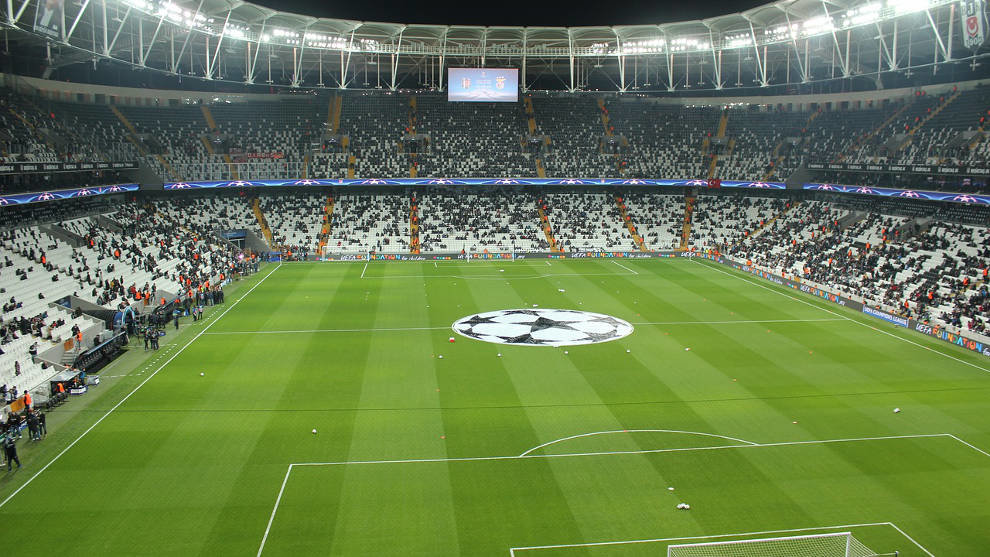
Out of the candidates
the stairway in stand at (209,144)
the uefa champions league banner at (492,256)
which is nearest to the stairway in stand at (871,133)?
the uefa champions league banner at (492,256)

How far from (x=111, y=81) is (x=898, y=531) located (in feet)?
231

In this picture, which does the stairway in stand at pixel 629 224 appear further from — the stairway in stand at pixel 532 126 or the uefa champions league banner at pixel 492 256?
the stairway in stand at pixel 532 126

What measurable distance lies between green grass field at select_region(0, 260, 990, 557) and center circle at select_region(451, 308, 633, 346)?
1.17m

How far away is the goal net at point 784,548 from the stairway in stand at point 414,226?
48459mm

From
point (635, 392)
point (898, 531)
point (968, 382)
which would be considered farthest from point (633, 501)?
point (968, 382)

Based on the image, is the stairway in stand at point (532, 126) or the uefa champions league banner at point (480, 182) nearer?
the uefa champions league banner at point (480, 182)

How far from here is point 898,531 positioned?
1702 centimetres

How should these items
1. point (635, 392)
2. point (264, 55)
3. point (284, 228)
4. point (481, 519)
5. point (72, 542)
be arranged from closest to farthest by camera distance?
point (72, 542) < point (481, 519) < point (635, 392) < point (284, 228) < point (264, 55)

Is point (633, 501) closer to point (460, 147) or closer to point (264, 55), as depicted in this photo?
point (460, 147)

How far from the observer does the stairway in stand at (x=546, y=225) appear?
64.8 m

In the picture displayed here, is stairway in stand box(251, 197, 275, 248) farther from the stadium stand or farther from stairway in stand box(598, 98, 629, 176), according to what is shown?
stairway in stand box(598, 98, 629, 176)

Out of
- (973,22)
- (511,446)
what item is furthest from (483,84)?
(511,446)

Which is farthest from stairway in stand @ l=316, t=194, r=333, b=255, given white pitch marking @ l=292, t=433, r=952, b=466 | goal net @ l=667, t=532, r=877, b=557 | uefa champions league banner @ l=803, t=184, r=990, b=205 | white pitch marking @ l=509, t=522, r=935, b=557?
goal net @ l=667, t=532, r=877, b=557

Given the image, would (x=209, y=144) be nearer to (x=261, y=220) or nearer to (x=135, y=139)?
(x=135, y=139)
